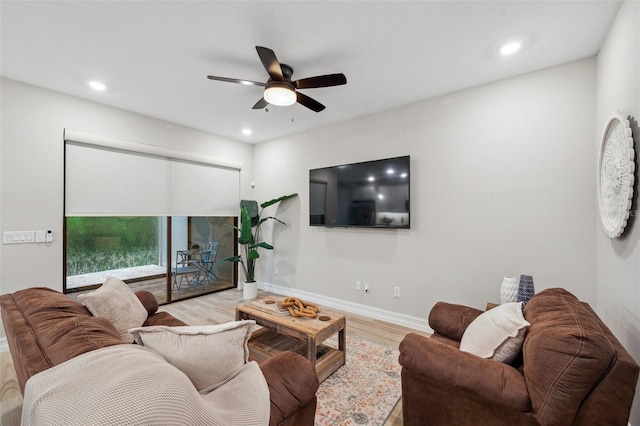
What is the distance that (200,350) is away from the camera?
1.08m

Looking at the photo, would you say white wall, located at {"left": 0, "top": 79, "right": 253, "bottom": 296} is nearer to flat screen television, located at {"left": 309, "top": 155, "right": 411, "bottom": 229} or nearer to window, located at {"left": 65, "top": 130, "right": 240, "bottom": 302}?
window, located at {"left": 65, "top": 130, "right": 240, "bottom": 302}

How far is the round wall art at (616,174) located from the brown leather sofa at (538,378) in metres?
0.65

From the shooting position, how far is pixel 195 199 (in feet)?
14.3

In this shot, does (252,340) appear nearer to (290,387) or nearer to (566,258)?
(290,387)

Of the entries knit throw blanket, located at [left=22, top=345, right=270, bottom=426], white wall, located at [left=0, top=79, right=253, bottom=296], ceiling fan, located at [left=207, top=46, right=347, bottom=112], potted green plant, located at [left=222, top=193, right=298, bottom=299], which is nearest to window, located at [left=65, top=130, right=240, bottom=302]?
white wall, located at [left=0, top=79, right=253, bottom=296]

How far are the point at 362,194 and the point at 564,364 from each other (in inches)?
105

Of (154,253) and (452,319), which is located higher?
(154,253)

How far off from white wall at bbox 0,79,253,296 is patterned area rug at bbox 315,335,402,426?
10.6ft

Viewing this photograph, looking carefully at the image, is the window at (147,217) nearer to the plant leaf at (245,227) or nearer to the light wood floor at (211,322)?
the light wood floor at (211,322)

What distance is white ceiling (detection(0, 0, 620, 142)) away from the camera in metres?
1.84

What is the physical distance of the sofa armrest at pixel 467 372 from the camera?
1.18 meters

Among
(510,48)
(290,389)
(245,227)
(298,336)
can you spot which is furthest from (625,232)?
(245,227)

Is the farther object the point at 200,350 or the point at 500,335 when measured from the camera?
the point at 500,335

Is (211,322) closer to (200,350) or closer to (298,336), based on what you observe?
(298,336)
